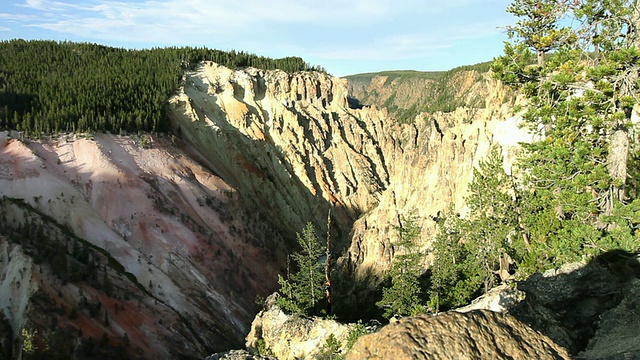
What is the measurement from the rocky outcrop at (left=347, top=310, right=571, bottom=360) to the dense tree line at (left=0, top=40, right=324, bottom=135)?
36.2 m

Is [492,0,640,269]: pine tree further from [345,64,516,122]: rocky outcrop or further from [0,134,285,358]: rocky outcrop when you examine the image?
[345,64,516,122]: rocky outcrop

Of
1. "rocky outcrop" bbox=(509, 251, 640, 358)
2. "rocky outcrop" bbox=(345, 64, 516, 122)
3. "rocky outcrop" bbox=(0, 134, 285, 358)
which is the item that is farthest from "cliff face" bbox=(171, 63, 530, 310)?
"rocky outcrop" bbox=(345, 64, 516, 122)

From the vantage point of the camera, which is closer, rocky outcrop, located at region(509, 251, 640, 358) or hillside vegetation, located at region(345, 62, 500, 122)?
rocky outcrop, located at region(509, 251, 640, 358)

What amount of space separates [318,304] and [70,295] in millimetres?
11209

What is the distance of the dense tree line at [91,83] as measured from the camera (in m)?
37.2

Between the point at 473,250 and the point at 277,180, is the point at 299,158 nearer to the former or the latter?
the point at 277,180

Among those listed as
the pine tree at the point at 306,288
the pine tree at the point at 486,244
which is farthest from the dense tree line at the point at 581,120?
the pine tree at the point at 306,288

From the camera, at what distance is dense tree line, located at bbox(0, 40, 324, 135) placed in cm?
3719

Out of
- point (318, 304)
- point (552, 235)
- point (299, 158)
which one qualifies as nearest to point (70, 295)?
point (318, 304)

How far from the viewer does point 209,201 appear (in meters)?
38.6

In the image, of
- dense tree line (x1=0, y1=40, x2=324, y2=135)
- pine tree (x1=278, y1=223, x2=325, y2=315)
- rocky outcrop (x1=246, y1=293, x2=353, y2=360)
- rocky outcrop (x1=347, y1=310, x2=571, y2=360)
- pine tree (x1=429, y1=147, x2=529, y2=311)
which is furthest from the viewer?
dense tree line (x1=0, y1=40, x2=324, y2=135)

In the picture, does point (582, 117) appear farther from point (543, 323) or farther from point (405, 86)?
point (405, 86)

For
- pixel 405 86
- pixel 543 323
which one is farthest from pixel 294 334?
pixel 405 86

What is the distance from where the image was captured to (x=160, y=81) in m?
49.1
